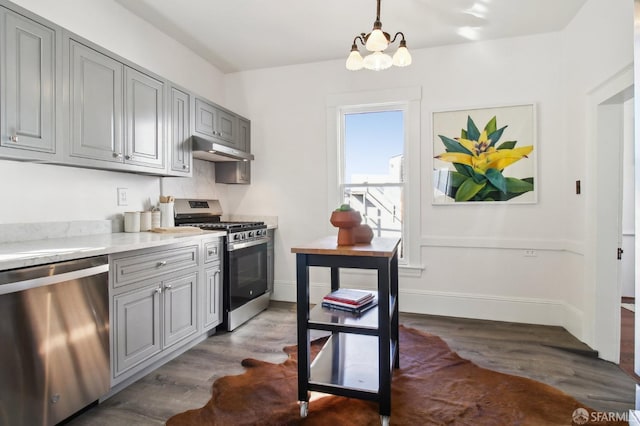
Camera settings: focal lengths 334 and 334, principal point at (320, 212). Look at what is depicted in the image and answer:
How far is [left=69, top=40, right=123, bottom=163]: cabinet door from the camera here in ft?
6.97

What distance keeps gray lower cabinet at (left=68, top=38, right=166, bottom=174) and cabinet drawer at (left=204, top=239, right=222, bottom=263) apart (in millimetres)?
746

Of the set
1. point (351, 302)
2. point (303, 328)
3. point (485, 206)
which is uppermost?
point (485, 206)

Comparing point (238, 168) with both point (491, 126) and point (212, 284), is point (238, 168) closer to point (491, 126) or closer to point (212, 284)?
point (212, 284)

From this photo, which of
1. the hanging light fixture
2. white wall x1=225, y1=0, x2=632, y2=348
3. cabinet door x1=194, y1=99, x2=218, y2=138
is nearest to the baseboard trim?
white wall x1=225, y1=0, x2=632, y2=348

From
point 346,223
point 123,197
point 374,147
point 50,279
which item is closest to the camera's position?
point 50,279

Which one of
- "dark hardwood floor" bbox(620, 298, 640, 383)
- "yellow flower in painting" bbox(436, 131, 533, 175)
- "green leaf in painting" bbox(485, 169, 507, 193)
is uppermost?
"yellow flower in painting" bbox(436, 131, 533, 175)

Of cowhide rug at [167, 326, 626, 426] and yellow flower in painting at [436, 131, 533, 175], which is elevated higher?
yellow flower in painting at [436, 131, 533, 175]

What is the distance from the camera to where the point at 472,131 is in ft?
11.3

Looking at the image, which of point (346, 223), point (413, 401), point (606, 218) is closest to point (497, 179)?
point (606, 218)

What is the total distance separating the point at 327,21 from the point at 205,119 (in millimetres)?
1506

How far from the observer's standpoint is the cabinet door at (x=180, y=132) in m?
2.96

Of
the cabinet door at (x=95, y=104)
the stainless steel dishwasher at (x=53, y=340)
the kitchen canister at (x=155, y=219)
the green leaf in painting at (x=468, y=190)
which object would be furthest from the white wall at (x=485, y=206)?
the stainless steel dishwasher at (x=53, y=340)

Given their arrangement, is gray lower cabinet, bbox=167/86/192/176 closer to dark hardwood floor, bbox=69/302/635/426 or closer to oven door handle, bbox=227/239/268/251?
oven door handle, bbox=227/239/268/251

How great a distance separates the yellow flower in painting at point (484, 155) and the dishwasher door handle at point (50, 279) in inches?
126
